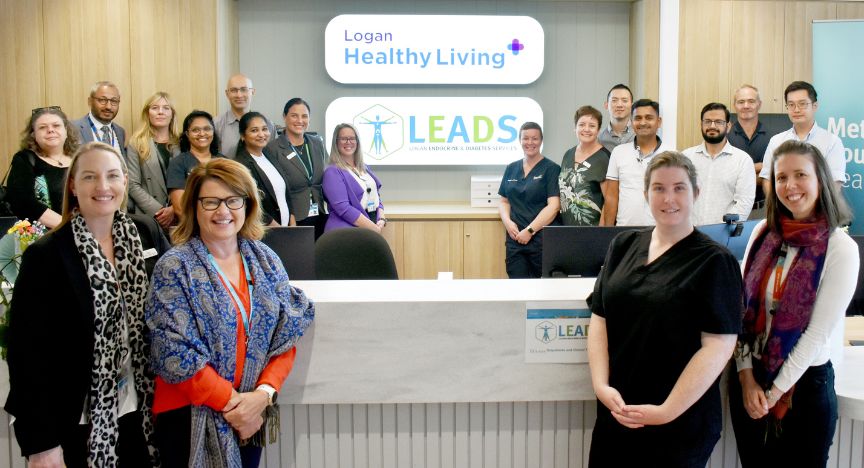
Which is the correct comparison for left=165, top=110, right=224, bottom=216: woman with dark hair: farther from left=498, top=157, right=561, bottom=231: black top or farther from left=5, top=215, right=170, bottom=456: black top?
left=5, top=215, right=170, bottom=456: black top

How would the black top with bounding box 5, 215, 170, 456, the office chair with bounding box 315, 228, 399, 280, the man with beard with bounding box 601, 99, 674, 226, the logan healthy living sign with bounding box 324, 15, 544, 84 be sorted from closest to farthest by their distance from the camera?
1. the black top with bounding box 5, 215, 170, 456
2. the office chair with bounding box 315, 228, 399, 280
3. the man with beard with bounding box 601, 99, 674, 226
4. the logan healthy living sign with bounding box 324, 15, 544, 84

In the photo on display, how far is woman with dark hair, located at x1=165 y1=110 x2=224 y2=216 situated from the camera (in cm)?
433

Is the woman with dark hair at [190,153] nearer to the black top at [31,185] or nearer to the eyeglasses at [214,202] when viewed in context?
the black top at [31,185]

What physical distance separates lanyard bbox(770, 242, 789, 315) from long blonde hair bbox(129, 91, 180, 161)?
378cm

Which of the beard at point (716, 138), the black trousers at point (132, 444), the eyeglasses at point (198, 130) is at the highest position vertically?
the eyeglasses at point (198, 130)

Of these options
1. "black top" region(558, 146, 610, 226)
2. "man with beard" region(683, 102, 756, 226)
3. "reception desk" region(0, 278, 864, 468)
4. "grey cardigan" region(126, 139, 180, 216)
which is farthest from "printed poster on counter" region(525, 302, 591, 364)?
"grey cardigan" region(126, 139, 180, 216)

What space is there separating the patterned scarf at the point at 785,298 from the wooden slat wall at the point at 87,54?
459 cm

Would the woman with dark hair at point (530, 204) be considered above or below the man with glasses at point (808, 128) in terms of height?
below

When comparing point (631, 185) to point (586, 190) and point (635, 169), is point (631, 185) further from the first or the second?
point (586, 190)

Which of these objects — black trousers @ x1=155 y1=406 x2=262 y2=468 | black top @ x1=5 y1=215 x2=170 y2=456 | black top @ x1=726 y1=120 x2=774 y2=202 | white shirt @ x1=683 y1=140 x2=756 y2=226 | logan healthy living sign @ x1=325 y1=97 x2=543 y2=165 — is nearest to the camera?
black top @ x1=5 y1=215 x2=170 y2=456

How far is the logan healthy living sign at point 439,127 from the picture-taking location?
638cm

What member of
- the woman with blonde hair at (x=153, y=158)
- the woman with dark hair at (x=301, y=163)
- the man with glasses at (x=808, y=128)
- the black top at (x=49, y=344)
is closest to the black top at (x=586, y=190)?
the man with glasses at (x=808, y=128)

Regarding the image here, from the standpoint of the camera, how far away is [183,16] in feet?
18.3

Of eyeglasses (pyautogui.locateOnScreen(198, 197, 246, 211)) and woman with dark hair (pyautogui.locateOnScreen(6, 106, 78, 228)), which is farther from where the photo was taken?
woman with dark hair (pyautogui.locateOnScreen(6, 106, 78, 228))
